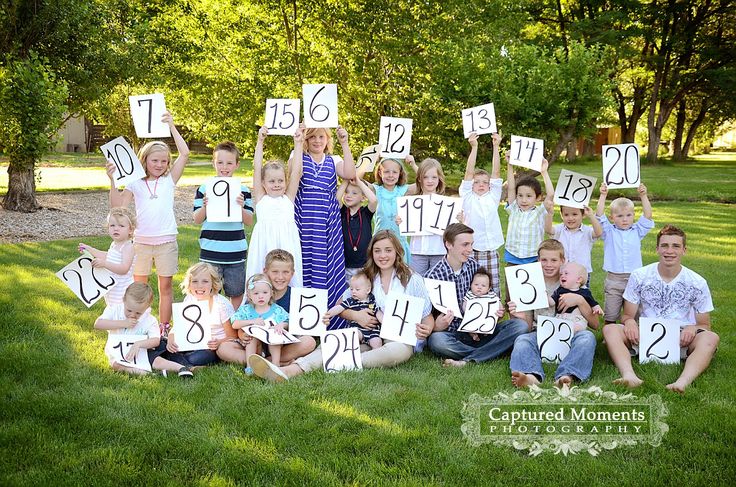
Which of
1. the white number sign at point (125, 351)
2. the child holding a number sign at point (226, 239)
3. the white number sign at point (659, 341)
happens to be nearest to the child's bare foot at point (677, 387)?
the white number sign at point (659, 341)

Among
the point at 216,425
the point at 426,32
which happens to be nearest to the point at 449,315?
the point at 216,425

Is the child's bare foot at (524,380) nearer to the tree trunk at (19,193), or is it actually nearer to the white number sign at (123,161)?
the white number sign at (123,161)

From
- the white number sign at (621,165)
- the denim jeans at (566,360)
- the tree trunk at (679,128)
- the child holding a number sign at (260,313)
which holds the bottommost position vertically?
the denim jeans at (566,360)

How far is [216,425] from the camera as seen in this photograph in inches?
150

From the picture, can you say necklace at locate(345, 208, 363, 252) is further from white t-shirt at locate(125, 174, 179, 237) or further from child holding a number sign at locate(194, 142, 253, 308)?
white t-shirt at locate(125, 174, 179, 237)

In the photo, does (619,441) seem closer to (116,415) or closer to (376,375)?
(376,375)

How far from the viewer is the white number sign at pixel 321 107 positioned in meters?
5.43

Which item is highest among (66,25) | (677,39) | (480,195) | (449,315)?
(677,39)

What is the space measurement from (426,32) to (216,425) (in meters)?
12.3

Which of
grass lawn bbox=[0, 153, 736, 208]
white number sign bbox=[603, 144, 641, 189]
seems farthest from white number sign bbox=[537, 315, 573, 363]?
grass lawn bbox=[0, 153, 736, 208]

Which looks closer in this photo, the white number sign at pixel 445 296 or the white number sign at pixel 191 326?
the white number sign at pixel 191 326

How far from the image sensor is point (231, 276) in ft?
18.4

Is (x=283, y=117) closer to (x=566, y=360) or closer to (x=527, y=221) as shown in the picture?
(x=527, y=221)

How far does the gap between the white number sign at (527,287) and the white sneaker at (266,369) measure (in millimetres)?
1841
